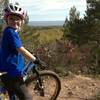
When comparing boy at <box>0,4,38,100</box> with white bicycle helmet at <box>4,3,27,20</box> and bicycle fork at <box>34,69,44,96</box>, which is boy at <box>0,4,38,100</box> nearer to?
white bicycle helmet at <box>4,3,27,20</box>

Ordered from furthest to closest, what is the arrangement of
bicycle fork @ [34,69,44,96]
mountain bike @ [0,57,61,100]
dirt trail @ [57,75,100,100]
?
dirt trail @ [57,75,100,100], bicycle fork @ [34,69,44,96], mountain bike @ [0,57,61,100]

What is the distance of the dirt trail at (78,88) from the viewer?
7.80 m

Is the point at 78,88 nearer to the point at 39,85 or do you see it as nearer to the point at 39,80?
the point at 39,85

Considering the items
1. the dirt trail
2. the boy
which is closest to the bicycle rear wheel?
the dirt trail

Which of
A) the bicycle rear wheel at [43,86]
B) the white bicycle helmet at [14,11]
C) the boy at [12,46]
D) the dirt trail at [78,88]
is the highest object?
the white bicycle helmet at [14,11]

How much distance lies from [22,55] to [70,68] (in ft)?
19.3

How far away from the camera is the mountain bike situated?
5.73 m

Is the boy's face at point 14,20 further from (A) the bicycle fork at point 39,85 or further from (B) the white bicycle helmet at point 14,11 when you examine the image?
(A) the bicycle fork at point 39,85

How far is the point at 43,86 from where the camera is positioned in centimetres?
635

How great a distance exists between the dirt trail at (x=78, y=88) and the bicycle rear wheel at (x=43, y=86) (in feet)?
2.68

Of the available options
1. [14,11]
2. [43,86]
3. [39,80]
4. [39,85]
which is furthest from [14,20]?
[43,86]

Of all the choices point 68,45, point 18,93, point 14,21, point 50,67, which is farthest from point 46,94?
point 68,45

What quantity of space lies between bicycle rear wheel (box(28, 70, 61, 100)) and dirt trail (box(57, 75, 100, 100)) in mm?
818

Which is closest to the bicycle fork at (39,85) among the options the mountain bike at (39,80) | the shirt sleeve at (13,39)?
the mountain bike at (39,80)
